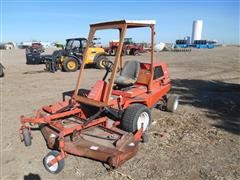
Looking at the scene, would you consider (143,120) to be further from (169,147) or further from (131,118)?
(169,147)

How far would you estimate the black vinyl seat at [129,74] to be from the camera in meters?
6.02

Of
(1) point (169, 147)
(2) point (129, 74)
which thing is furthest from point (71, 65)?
(1) point (169, 147)

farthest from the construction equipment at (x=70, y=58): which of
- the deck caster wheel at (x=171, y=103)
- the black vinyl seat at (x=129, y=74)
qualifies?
the deck caster wheel at (x=171, y=103)

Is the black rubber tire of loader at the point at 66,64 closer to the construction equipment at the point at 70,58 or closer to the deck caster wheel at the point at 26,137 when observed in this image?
the construction equipment at the point at 70,58

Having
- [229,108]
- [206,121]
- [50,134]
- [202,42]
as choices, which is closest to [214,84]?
[229,108]

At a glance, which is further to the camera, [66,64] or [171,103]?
[66,64]

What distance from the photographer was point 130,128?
4852mm

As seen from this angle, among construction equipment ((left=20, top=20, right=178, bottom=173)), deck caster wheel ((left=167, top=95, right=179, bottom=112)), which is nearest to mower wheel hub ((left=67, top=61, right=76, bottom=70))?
construction equipment ((left=20, top=20, right=178, bottom=173))

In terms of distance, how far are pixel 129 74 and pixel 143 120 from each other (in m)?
1.42

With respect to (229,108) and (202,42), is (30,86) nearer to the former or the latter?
(229,108)

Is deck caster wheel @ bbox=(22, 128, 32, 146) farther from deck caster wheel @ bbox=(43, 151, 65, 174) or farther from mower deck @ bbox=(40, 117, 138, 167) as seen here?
deck caster wheel @ bbox=(43, 151, 65, 174)

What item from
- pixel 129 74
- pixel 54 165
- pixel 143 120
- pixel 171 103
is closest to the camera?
pixel 54 165

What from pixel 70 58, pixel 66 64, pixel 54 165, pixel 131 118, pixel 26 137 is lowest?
pixel 54 165

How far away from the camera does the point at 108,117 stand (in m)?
5.22
